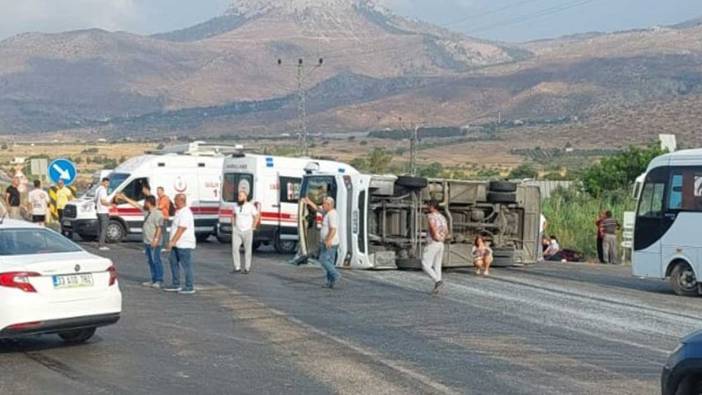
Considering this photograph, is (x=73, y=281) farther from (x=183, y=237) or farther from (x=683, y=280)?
(x=683, y=280)

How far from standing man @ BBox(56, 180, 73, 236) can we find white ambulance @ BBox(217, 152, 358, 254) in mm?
5070

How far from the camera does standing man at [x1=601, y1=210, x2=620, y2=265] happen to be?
3098 cm

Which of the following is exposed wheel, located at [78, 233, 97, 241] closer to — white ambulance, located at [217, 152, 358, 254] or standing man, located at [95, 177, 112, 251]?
standing man, located at [95, 177, 112, 251]

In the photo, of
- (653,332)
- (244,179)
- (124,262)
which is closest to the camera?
(653,332)

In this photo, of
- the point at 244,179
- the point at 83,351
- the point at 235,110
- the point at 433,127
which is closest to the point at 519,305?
the point at 83,351

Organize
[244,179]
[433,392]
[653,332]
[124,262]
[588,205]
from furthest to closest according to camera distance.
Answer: [588,205] < [244,179] < [124,262] < [653,332] < [433,392]

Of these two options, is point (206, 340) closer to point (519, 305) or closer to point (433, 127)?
point (519, 305)

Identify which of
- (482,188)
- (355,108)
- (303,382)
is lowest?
(303,382)

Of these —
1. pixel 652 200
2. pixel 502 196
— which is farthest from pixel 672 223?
pixel 502 196

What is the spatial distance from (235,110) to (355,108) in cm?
3357

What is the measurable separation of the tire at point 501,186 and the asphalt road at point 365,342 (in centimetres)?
456

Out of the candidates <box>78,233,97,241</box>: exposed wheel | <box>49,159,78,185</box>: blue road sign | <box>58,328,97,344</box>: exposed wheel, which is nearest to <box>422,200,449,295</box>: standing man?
<box>58,328,97,344</box>: exposed wheel

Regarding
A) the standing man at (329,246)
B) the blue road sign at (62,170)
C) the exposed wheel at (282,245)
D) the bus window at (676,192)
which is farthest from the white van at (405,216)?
the blue road sign at (62,170)

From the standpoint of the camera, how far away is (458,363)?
12.1 metres
